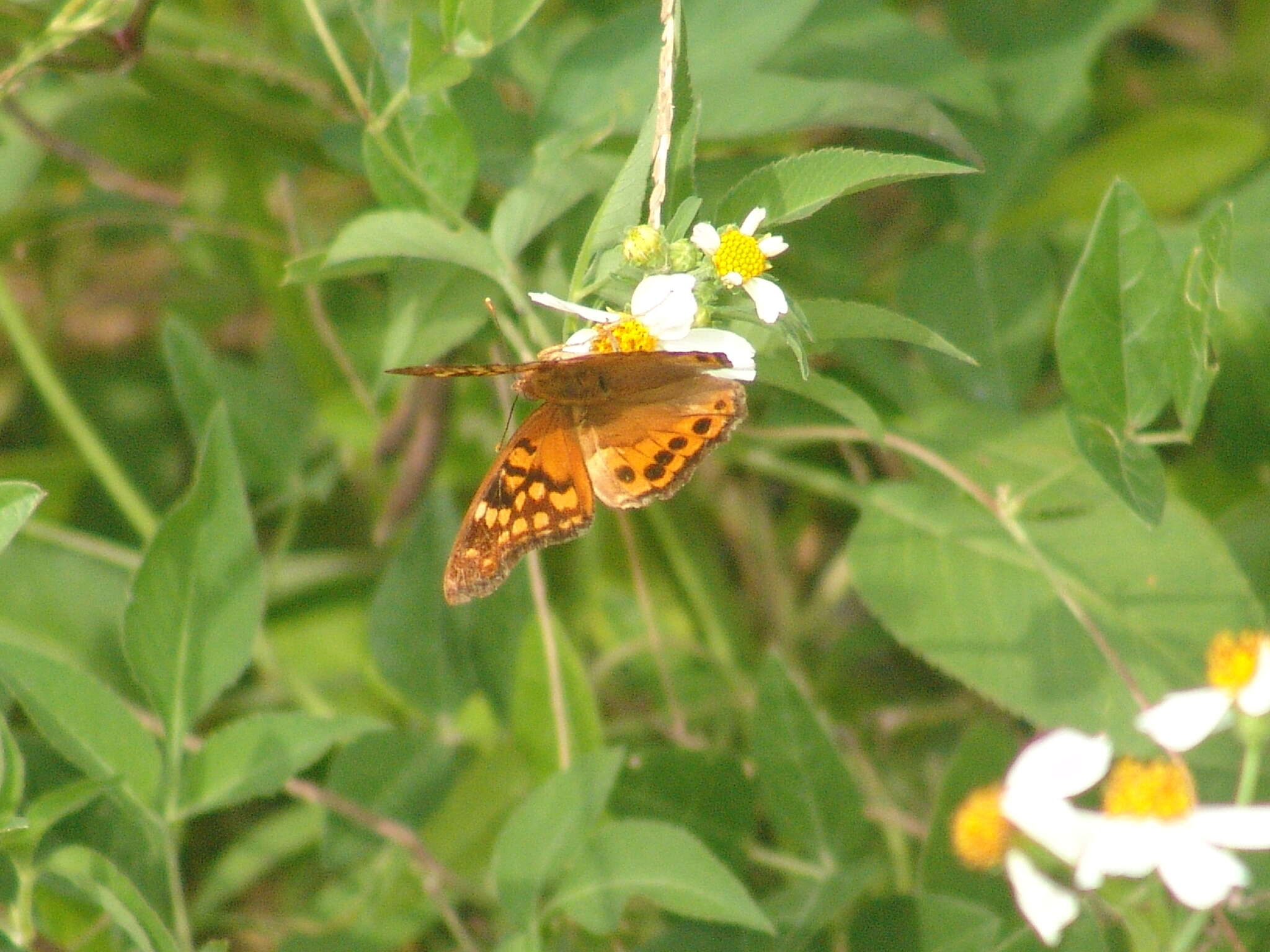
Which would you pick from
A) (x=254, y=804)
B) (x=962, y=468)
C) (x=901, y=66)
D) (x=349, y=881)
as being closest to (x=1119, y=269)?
(x=962, y=468)

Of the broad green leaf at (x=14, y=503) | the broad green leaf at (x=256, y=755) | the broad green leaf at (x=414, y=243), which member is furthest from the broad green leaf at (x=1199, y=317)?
the broad green leaf at (x=14, y=503)

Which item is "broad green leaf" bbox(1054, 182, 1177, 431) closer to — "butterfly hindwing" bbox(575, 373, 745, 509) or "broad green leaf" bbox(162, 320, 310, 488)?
"butterfly hindwing" bbox(575, 373, 745, 509)

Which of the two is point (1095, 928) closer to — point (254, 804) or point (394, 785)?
point (394, 785)

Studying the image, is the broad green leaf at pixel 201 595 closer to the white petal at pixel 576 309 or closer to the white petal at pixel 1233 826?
the white petal at pixel 576 309

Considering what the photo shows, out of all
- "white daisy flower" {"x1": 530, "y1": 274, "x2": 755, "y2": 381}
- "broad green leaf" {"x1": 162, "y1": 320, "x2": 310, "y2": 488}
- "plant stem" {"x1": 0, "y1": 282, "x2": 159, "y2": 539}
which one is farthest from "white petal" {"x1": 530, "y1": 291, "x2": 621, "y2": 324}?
"plant stem" {"x1": 0, "y1": 282, "x2": 159, "y2": 539}

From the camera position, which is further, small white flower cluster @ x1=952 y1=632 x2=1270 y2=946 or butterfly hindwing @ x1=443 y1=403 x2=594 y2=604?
butterfly hindwing @ x1=443 y1=403 x2=594 y2=604

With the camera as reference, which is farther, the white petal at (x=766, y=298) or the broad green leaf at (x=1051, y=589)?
the broad green leaf at (x=1051, y=589)

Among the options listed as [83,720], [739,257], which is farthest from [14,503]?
[739,257]
